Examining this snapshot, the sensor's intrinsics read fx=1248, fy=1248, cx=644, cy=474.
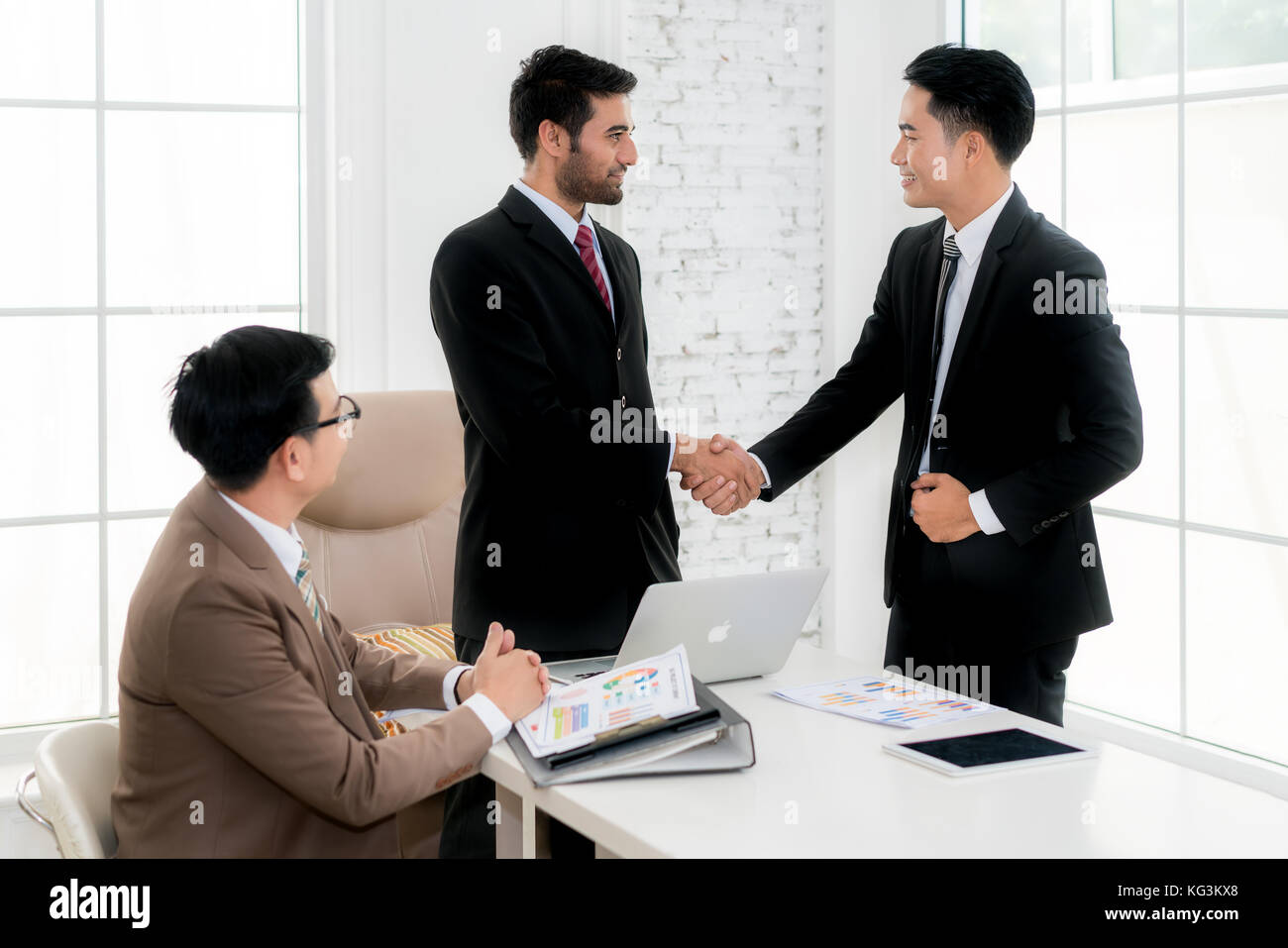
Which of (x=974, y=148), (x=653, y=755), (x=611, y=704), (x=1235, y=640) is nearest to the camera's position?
(x=653, y=755)

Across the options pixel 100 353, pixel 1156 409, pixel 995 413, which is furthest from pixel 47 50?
pixel 1156 409

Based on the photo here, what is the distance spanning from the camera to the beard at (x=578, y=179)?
2.48 meters

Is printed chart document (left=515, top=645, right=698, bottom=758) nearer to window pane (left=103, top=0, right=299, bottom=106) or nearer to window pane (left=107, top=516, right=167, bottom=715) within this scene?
window pane (left=107, top=516, right=167, bottom=715)

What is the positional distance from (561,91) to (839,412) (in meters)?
0.93

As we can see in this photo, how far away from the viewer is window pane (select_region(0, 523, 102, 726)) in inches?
128

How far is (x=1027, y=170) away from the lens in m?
3.66

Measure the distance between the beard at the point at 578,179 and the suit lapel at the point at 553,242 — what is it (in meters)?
0.10

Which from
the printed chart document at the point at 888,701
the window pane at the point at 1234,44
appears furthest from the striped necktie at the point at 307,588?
the window pane at the point at 1234,44

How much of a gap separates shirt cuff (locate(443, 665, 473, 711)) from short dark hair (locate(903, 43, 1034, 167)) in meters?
1.40

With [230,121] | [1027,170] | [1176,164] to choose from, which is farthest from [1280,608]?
[230,121]

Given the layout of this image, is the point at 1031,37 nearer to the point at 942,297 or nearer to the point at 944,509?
the point at 942,297

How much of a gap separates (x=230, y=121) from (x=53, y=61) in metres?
0.45

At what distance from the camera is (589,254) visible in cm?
248
